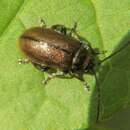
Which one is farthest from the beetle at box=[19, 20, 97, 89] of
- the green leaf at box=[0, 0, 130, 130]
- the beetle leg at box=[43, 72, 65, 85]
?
the green leaf at box=[0, 0, 130, 130]

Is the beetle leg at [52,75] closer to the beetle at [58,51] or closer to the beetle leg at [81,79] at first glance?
the beetle at [58,51]

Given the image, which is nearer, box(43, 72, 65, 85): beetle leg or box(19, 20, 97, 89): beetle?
box(43, 72, 65, 85): beetle leg

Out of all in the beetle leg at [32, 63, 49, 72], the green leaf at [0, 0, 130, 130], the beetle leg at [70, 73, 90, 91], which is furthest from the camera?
the beetle leg at [32, 63, 49, 72]

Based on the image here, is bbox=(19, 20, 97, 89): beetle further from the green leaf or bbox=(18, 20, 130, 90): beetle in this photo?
the green leaf

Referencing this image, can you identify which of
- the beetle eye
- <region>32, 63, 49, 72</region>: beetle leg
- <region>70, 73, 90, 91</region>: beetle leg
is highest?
the beetle eye

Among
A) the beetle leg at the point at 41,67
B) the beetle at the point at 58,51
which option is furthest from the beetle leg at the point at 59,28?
the beetle leg at the point at 41,67

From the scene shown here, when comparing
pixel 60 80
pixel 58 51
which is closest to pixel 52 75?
pixel 60 80

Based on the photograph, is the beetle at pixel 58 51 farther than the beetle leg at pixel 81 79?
Yes
